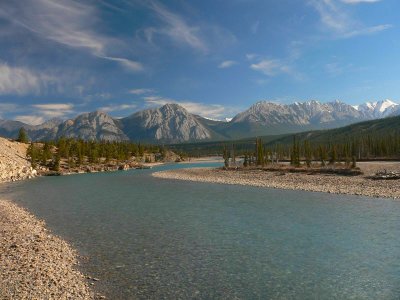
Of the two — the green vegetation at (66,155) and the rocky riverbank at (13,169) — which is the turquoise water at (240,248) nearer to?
the rocky riverbank at (13,169)

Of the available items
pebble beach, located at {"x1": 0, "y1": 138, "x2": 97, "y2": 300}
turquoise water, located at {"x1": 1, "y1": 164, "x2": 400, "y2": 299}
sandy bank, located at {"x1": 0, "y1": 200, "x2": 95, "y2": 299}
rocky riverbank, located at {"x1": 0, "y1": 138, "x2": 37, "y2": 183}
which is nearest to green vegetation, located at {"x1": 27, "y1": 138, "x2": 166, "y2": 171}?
rocky riverbank, located at {"x1": 0, "y1": 138, "x2": 37, "y2": 183}

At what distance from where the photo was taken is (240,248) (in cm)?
2714

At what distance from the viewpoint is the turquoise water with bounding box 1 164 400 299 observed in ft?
62.8

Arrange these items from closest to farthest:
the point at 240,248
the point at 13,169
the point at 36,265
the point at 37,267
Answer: the point at 37,267, the point at 36,265, the point at 240,248, the point at 13,169

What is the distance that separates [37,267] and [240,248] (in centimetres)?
1527

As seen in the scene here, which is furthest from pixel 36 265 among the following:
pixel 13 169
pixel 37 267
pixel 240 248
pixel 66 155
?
pixel 66 155

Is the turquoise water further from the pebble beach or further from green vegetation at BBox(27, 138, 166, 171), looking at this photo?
green vegetation at BBox(27, 138, 166, 171)

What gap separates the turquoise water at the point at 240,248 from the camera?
1914 cm

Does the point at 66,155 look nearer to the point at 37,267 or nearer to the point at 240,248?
the point at 37,267

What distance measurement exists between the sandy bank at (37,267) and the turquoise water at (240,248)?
145 centimetres

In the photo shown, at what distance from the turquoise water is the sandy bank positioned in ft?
4.76

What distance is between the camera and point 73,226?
119 feet

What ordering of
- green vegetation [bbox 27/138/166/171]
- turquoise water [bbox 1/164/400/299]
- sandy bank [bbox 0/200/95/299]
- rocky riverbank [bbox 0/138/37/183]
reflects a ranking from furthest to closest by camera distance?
1. green vegetation [bbox 27/138/166/171]
2. rocky riverbank [bbox 0/138/37/183]
3. turquoise water [bbox 1/164/400/299]
4. sandy bank [bbox 0/200/95/299]

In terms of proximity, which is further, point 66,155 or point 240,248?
point 66,155
